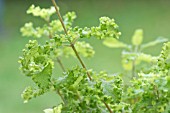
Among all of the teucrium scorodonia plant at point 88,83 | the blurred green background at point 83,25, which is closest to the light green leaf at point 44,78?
the teucrium scorodonia plant at point 88,83

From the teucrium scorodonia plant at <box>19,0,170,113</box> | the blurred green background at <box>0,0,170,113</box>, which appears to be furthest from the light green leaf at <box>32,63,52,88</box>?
the blurred green background at <box>0,0,170,113</box>

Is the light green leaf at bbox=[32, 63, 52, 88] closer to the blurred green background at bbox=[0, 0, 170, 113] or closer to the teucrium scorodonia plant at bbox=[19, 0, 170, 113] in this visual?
the teucrium scorodonia plant at bbox=[19, 0, 170, 113]

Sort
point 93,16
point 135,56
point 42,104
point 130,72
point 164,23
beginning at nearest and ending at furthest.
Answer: point 135,56 < point 130,72 < point 42,104 < point 164,23 < point 93,16

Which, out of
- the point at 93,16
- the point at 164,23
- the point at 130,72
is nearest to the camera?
the point at 130,72

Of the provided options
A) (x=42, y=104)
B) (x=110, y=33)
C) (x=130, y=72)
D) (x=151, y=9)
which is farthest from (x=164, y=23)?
(x=110, y=33)

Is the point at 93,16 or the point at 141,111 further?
the point at 93,16

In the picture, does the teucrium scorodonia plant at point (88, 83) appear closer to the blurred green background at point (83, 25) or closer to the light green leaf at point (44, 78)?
the light green leaf at point (44, 78)

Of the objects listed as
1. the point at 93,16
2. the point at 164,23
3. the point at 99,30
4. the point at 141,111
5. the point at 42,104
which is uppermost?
the point at 93,16

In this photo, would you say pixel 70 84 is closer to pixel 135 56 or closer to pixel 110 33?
pixel 110 33

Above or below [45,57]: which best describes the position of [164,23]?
above
